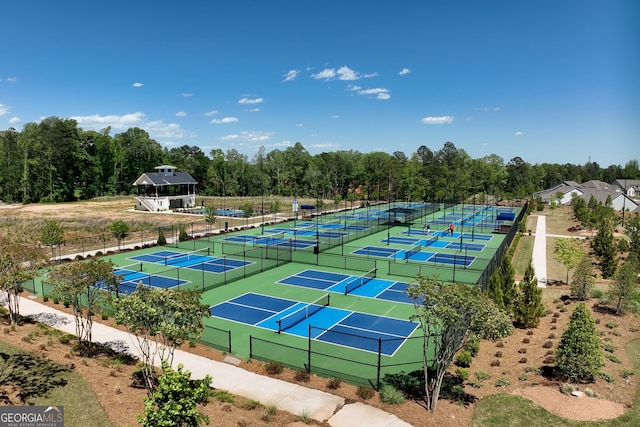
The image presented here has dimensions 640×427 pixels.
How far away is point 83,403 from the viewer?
494 inches

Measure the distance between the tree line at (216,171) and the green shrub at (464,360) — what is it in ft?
251

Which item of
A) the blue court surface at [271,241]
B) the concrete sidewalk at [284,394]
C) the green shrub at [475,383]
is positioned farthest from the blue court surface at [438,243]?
the concrete sidewalk at [284,394]

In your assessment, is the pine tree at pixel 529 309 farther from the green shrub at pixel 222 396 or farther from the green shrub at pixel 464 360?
the green shrub at pixel 222 396

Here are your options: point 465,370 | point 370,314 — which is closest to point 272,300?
point 370,314

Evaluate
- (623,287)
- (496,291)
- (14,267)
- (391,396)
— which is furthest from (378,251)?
(14,267)

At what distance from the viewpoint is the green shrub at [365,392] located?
1424 centimetres

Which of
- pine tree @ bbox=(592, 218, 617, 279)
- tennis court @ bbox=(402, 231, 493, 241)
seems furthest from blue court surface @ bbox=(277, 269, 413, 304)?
tennis court @ bbox=(402, 231, 493, 241)

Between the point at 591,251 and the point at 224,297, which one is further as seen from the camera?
the point at 591,251

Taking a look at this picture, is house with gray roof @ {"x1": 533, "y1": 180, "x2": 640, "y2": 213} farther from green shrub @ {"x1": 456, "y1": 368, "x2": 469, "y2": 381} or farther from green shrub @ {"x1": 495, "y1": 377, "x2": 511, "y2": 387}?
green shrub @ {"x1": 456, "y1": 368, "x2": 469, "y2": 381}

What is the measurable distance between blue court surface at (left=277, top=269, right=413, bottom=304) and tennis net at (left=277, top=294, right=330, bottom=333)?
2.70 m

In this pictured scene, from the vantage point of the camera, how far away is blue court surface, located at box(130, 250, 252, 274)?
1321 inches

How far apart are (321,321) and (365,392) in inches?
326

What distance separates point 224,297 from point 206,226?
103ft

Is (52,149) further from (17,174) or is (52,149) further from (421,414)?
(421,414)
